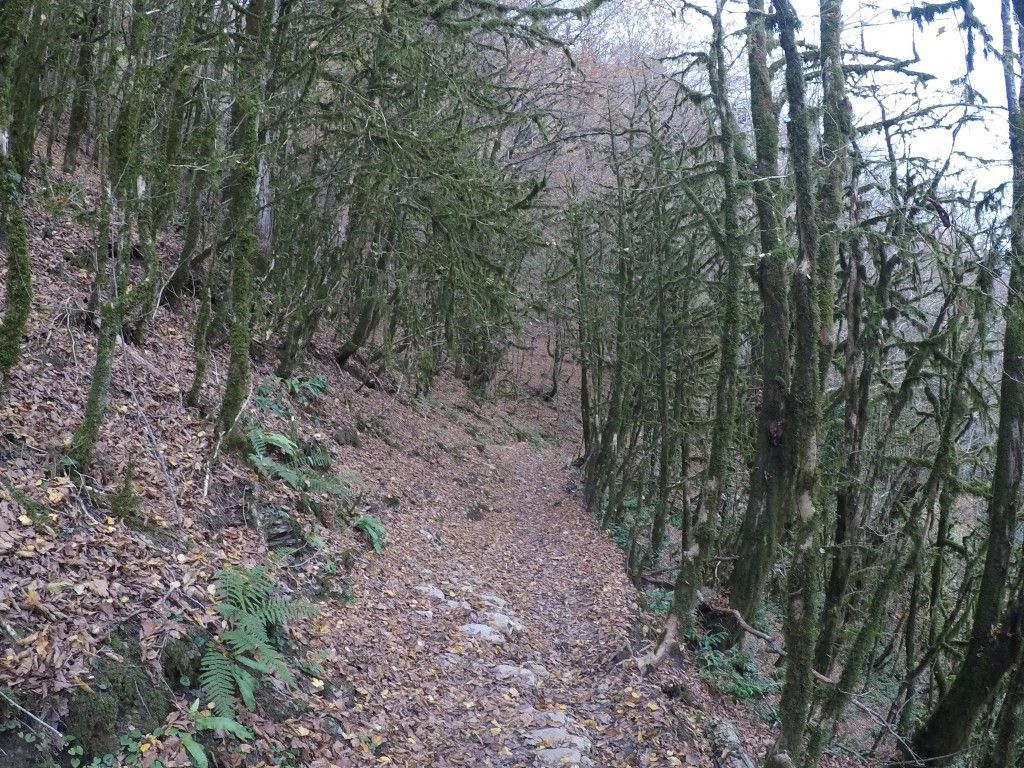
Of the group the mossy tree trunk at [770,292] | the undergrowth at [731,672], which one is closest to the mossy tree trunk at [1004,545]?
the undergrowth at [731,672]

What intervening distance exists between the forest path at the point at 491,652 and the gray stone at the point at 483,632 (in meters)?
0.02

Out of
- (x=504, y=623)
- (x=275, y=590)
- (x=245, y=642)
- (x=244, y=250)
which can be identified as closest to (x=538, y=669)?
(x=504, y=623)

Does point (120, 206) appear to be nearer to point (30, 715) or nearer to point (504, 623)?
point (30, 715)

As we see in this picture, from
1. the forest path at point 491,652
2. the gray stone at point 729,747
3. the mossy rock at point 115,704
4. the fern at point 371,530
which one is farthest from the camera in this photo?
the fern at point 371,530

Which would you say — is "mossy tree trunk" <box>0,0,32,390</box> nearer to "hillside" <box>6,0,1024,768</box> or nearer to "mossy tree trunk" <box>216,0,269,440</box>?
"hillside" <box>6,0,1024,768</box>

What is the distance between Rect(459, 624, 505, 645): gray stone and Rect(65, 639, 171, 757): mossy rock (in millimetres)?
3622

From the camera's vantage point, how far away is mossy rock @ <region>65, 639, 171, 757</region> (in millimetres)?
3572

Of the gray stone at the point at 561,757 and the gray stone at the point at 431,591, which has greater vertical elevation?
the gray stone at the point at 431,591

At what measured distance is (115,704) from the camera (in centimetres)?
376

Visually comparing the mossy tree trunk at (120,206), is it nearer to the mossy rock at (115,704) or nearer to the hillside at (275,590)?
the hillside at (275,590)

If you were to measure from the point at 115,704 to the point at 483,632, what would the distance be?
13.5ft

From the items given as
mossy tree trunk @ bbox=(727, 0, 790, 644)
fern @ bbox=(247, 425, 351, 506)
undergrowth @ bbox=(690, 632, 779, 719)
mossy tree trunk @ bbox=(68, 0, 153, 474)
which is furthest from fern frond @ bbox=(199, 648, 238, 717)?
undergrowth @ bbox=(690, 632, 779, 719)

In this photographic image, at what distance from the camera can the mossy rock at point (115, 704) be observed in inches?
141

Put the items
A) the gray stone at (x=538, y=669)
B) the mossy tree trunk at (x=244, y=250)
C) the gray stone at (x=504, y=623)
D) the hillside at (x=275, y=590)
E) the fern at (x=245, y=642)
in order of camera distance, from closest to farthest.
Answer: the hillside at (x=275, y=590) → the fern at (x=245, y=642) → the mossy tree trunk at (x=244, y=250) → the gray stone at (x=538, y=669) → the gray stone at (x=504, y=623)
